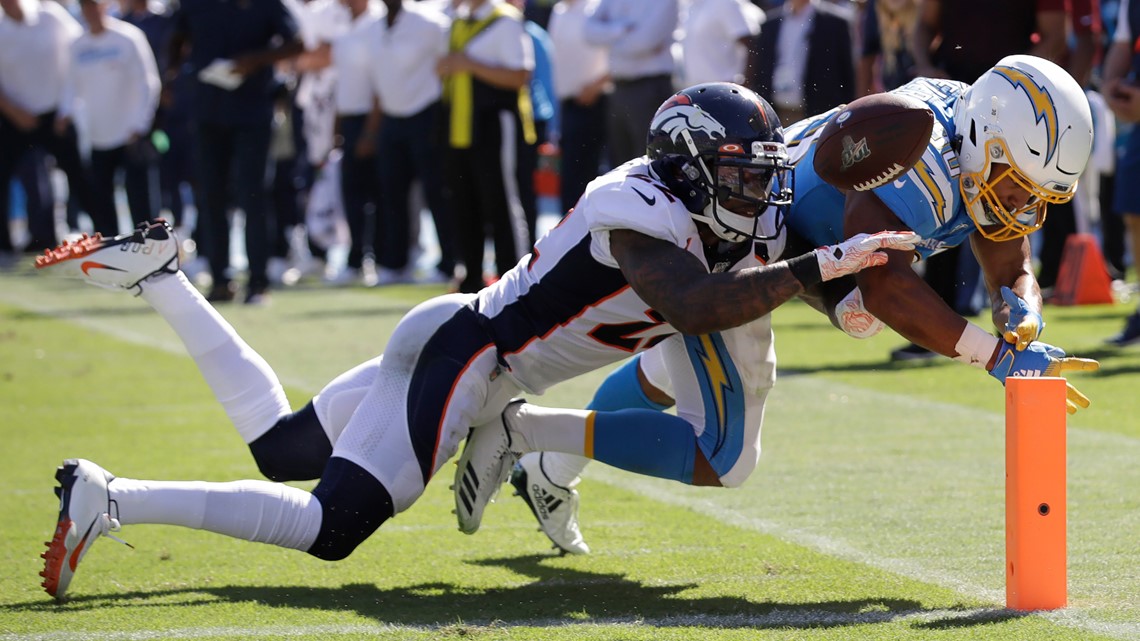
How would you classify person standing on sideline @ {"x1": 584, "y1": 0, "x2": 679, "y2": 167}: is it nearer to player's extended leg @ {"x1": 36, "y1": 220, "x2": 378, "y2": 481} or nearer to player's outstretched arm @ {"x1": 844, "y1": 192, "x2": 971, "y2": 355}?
player's extended leg @ {"x1": 36, "y1": 220, "x2": 378, "y2": 481}

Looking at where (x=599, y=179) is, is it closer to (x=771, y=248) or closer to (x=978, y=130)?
(x=771, y=248)

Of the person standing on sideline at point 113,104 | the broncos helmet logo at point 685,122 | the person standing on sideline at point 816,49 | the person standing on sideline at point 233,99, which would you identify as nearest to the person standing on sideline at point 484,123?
the person standing on sideline at point 233,99

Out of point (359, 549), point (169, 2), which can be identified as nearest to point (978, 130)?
point (359, 549)

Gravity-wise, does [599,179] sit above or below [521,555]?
above

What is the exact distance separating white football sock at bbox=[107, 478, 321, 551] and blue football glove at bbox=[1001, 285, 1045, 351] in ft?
5.49

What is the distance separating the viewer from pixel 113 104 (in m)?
12.1

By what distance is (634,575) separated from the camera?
412 cm

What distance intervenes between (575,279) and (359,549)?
1.06 meters

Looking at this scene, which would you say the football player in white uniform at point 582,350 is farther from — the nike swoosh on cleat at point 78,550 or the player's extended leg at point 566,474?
the player's extended leg at point 566,474

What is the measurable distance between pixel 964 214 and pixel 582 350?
103 cm

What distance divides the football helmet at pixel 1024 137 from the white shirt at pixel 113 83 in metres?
9.20

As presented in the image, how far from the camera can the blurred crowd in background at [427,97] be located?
339 inches

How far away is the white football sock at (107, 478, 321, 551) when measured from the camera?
12.6ft

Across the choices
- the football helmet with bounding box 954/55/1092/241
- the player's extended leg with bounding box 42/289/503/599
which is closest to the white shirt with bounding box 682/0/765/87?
the football helmet with bounding box 954/55/1092/241
